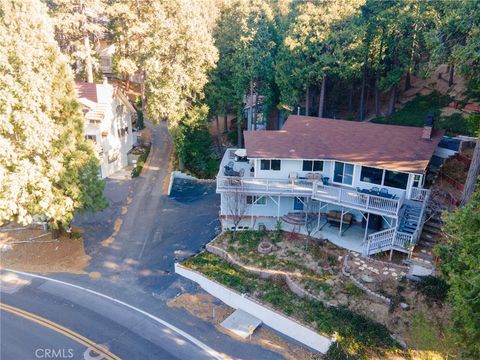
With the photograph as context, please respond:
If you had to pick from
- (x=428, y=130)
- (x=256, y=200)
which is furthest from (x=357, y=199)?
(x=428, y=130)

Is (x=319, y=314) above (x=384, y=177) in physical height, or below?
below

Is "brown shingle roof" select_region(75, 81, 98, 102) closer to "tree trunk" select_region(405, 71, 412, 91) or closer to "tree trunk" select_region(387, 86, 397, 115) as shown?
"tree trunk" select_region(387, 86, 397, 115)

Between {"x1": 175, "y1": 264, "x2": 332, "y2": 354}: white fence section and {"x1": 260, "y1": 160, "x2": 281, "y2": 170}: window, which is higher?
{"x1": 260, "y1": 160, "x2": 281, "y2": 170}: window

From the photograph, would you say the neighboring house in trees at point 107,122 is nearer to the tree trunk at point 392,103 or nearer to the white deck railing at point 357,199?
the white deck railing at point 357,199

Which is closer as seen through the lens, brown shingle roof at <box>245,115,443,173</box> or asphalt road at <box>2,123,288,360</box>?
asphalt road at <box>2,123,288,360</box>

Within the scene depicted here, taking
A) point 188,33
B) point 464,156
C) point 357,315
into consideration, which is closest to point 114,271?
point 357,315

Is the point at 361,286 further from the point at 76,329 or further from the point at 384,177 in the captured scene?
the point at 76,329

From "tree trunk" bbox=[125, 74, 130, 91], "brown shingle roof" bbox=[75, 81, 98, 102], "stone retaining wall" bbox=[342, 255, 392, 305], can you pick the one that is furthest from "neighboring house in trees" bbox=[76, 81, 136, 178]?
"stone retaining wall" bbox=[342, 255, 392, 305]
